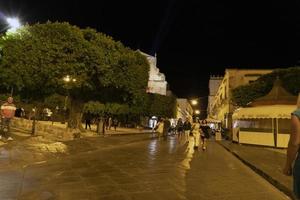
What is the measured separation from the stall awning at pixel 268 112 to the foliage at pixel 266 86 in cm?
2094

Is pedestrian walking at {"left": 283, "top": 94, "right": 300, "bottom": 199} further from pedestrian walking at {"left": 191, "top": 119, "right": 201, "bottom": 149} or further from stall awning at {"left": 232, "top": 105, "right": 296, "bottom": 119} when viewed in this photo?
stall awning at {"left": 232, "top": 105, "right": 296, "bottom": 119}

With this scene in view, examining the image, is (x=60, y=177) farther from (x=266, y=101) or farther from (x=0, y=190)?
(x=266, y=101)

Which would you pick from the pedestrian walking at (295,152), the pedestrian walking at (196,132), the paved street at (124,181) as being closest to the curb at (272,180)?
the paved street at (124,181)

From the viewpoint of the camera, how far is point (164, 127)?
33.1 meters

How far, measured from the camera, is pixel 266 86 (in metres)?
47.9

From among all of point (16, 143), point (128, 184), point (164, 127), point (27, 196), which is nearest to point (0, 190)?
point (27, 196)

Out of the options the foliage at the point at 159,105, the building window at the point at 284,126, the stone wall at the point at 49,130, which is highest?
the foliage at the point at 159,105

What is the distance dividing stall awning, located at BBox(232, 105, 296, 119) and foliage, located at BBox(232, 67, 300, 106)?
824 inches

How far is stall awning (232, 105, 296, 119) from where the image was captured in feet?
78.2

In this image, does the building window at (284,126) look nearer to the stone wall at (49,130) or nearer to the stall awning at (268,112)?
the stall awning at (268,112)

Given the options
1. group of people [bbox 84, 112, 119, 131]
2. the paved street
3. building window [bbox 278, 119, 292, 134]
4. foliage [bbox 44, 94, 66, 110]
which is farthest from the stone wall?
foliage [bbox 44, 94, 66, 110]

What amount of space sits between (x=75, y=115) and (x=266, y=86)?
26689mm

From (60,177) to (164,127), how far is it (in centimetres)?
2358

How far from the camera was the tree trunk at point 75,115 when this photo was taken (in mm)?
28344
